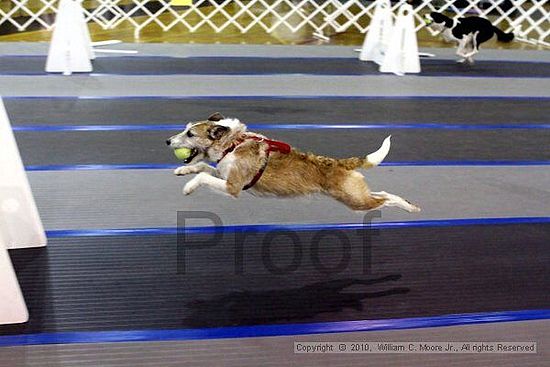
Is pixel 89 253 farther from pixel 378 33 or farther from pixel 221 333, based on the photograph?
pixel 378 33

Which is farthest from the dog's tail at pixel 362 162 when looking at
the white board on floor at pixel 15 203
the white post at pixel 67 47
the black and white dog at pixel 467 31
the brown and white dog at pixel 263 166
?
the black and white dog at pixel 467 31

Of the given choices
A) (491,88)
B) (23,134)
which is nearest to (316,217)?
(23,134)

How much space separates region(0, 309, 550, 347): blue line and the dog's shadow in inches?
2.3

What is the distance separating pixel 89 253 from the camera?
275 centimetres

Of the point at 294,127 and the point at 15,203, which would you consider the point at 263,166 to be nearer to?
the point at 15,203

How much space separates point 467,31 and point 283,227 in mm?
5339

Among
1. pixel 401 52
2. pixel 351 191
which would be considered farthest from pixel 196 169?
pixel 401 52

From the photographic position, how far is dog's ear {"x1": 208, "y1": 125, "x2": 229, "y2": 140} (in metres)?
2.59

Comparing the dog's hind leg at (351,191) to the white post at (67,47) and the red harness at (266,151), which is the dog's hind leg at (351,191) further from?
the white post at (67,47)

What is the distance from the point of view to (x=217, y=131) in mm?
2592

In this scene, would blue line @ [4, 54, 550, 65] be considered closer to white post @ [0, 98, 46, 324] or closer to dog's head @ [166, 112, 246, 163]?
white post @ [0, 98, 46, 324]

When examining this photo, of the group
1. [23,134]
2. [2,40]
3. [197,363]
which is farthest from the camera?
[2,40]

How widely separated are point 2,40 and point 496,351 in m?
7.36

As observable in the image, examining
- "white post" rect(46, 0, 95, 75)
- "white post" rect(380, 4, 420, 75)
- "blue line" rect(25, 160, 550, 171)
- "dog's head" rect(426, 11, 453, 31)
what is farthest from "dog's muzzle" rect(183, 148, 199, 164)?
"dog's head" rect(426, 11, 453, 31)
